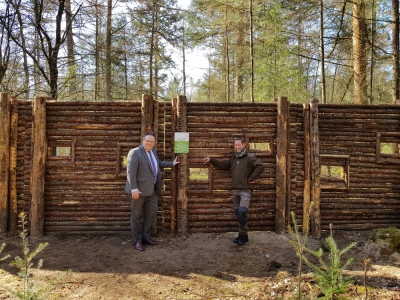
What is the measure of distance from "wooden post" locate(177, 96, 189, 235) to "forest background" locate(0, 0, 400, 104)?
15.3 feet

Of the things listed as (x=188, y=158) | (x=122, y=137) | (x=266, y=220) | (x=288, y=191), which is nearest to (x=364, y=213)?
(x=288, y=191)

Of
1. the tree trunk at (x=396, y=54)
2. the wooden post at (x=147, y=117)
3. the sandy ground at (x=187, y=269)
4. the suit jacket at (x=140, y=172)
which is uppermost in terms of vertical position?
the tree trunk at (x=396, y=54)

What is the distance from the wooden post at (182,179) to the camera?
582 centimetres

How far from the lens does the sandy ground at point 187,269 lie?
12.1 ft

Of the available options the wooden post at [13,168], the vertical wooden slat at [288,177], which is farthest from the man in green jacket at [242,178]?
the wooden post at [13,168]

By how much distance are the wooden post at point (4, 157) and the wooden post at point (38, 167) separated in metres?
0.59

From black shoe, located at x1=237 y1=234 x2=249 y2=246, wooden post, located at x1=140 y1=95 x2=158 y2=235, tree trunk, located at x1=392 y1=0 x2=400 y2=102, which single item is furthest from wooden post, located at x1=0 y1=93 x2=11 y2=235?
tree trunk, located at x1=392 y1=0 x2=400 y2=102

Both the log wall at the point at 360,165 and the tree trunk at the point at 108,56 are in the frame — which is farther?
the tree trunk at the point at 108,56

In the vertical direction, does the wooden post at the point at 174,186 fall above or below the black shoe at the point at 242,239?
above

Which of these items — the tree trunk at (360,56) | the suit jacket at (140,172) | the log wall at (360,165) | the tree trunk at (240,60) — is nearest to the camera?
the suit jacket at (140,172)

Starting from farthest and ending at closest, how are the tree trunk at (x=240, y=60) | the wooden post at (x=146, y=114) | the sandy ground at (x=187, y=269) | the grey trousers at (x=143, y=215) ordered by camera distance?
1. the tree trunk at (x=240, y=60)
2. the wooden post at (x=146, y=114)
3. the grey trousers at (x=143, y=215)
4. the sandy ground at (x=187, y=269)

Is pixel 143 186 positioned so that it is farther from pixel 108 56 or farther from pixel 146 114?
pixel 108 56

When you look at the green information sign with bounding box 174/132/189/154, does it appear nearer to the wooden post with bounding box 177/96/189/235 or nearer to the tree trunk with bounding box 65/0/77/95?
the wooden post with bounding box 177/96/189/235

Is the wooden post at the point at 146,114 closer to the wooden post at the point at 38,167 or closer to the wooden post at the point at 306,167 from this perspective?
the wooden post at the point at 38,167
